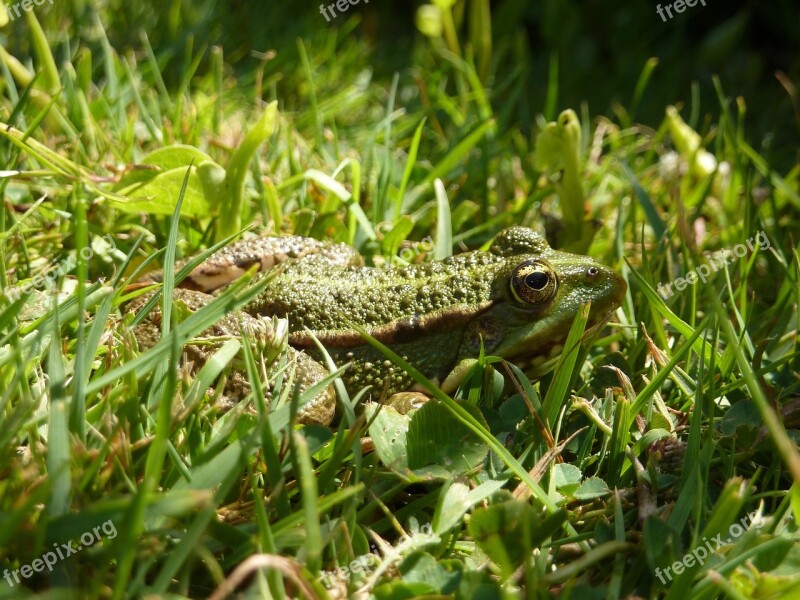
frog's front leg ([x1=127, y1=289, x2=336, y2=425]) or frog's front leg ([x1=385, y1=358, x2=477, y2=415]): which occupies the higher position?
frog's front leg ([x1=127, y1=289, x2=336, y2=425])

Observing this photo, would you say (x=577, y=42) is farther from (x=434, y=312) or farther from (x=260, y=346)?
(x=260, y=346)

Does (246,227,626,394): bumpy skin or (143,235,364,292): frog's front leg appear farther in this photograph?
(143,235,364,292): frog's front leg

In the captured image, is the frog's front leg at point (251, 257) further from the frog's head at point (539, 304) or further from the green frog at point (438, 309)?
the frog's head at point (539, 304)

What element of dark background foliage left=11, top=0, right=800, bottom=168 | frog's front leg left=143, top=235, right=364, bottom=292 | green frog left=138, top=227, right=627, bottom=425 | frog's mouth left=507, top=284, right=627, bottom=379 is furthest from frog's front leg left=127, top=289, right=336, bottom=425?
dark background foliage left=11, top=0, right=800, bottom=168

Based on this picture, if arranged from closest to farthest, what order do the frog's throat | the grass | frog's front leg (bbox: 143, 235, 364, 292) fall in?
the grass, the frog's throat, frog's front leg (bbox: 143, 235, 364, 292)

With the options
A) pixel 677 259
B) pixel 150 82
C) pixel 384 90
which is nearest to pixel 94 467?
pixel 677 259

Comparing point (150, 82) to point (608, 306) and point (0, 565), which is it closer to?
point (608, 306)

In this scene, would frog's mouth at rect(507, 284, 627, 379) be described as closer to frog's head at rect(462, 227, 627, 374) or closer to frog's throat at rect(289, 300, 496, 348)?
frog's head at rect(462, 227, 627, 374)
